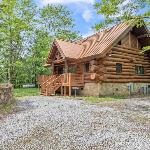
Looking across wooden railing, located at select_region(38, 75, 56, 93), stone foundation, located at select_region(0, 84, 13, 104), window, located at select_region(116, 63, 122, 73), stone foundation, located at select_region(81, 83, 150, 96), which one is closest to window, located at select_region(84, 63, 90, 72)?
stone foundation, located at select_region(81, 83, 150, 96)

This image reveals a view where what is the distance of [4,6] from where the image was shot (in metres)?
20.1

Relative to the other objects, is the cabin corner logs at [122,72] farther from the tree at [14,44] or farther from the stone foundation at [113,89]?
the tree at [14,44]

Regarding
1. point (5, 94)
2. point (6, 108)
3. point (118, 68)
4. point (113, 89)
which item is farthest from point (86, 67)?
point (6, 108)

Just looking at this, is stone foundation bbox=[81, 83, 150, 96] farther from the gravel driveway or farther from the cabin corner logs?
the gravel driveway

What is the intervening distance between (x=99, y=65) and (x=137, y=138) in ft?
51.8

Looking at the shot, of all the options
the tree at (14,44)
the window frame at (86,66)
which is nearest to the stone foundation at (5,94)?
the window frame at (86,66)

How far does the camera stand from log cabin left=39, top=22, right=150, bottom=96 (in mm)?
25172

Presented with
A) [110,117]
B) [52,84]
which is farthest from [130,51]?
→ [110,117]

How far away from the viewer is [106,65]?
83.6 ft

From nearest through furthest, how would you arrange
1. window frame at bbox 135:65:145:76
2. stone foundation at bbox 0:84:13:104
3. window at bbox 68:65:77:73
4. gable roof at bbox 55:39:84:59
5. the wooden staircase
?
1. stone foundation at bbox 0:84:13:104
2. the wooden staircase
3. gable roof at bbox 55:39:84:59
4. window at bbox 68:65:77:73
5. window frame at bbox 135:65:145:76

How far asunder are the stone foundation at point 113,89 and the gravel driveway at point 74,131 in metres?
10.3

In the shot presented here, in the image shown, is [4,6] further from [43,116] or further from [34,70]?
[34,70]

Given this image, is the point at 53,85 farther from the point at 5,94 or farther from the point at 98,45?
the point at 5,94

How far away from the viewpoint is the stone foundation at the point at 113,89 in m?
25.2
